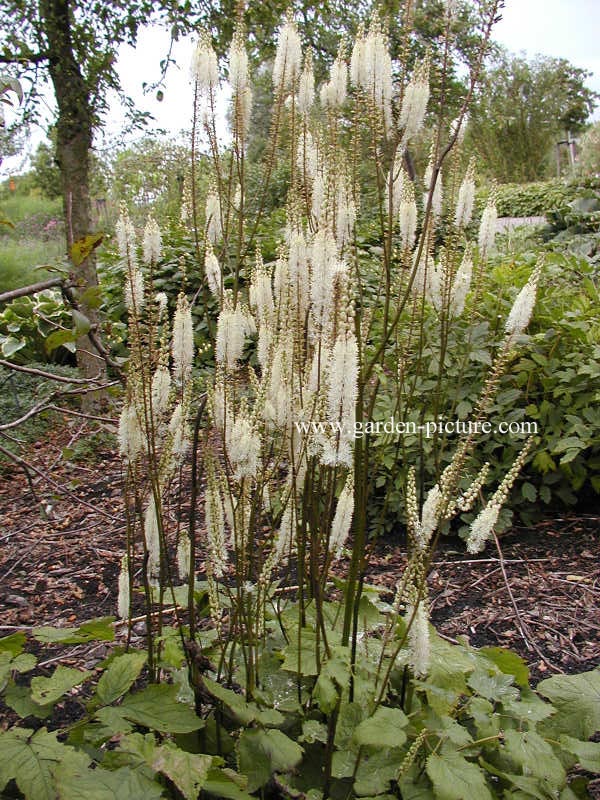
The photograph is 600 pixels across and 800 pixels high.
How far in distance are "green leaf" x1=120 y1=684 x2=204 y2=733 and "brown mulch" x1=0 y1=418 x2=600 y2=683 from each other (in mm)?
933

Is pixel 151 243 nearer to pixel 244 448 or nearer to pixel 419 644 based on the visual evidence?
pixel 244 448

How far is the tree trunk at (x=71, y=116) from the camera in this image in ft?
14.8

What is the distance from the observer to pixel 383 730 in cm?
133

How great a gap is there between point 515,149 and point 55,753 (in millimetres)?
21787

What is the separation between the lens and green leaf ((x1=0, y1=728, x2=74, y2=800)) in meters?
1.20

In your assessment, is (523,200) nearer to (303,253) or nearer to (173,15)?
(173,15)

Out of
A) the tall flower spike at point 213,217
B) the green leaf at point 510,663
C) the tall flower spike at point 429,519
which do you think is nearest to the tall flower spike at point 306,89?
the tall flower spike at point 213,217

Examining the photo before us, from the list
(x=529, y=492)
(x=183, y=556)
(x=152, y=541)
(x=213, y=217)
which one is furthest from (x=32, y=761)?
(x=529, y=492)

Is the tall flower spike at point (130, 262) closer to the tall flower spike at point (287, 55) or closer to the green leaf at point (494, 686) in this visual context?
the tall flower spike at point (287, 55)

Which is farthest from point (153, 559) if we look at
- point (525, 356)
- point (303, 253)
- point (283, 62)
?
point (525, 356)

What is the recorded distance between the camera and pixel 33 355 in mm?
6352

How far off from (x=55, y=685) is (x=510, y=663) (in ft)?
3.96

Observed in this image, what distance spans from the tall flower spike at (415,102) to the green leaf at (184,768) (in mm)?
1380

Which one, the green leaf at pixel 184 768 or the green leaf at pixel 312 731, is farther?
the green leaf at pixel 312 731
